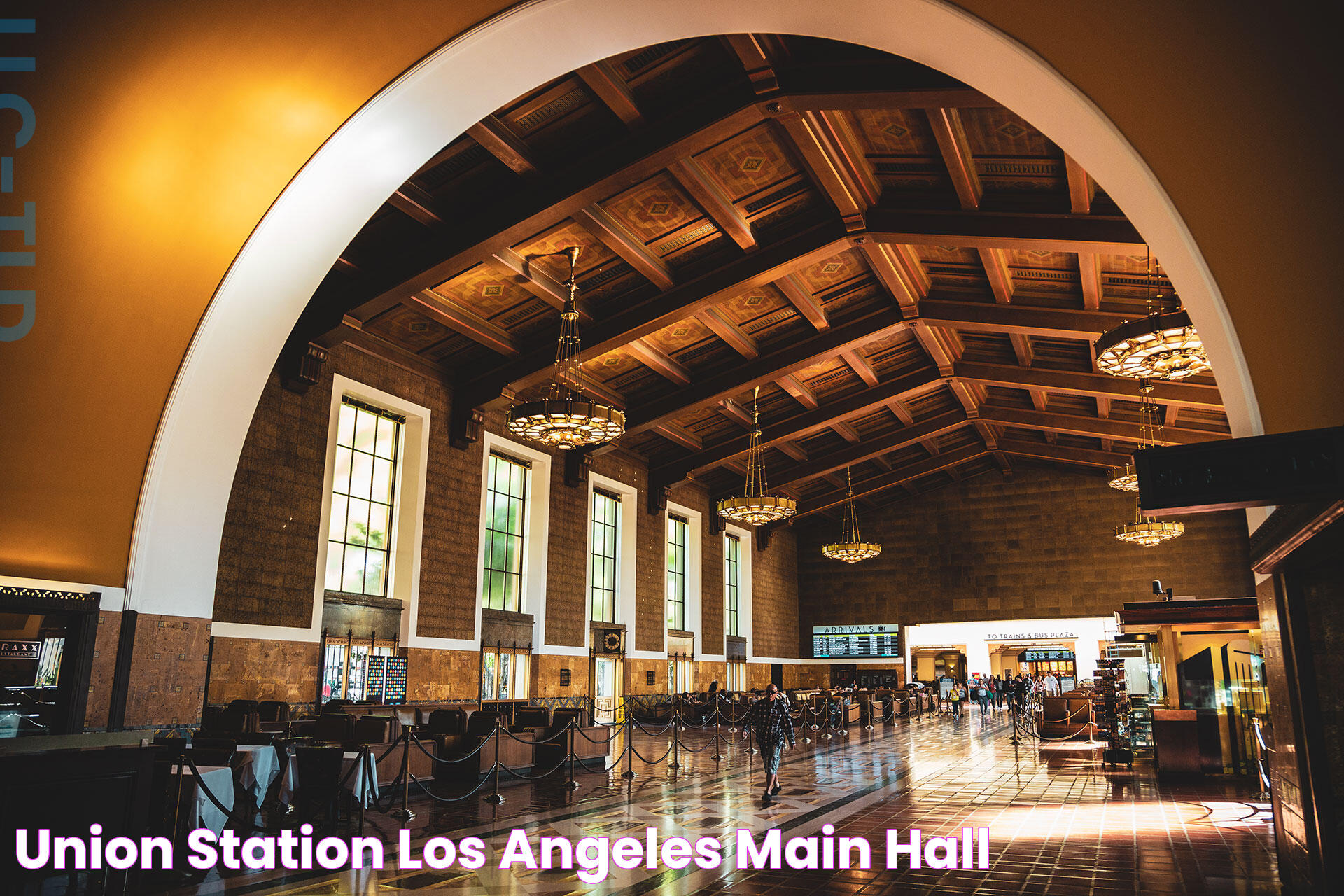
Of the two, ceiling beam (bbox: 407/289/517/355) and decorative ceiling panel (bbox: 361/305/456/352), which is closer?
ceiling beam (bbox: 407/289/517/355)

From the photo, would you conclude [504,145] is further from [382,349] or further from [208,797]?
[208,797]

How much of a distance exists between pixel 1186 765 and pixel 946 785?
9.78 feet

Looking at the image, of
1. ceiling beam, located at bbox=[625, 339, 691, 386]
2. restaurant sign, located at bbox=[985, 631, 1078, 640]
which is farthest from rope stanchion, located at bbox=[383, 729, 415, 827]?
restaurant sign, located at bbox=[985, 631, 1078, 640]

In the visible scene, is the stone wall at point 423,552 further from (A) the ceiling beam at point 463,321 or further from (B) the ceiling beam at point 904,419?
(B) the ceiling beam at point 904,419

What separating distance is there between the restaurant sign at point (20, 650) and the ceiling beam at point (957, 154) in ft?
28.4

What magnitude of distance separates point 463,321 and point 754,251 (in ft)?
14.2

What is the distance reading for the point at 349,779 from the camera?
6.86 metres

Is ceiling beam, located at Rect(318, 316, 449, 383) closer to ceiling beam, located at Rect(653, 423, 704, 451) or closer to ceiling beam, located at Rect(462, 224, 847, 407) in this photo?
ceiling beam, located at Rect(462, 224, 847, 407)

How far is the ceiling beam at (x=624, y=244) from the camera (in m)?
10.4

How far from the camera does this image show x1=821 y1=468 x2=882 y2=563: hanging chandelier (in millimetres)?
22266

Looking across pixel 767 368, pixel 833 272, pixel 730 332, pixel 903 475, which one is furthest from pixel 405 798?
pixel 903 475

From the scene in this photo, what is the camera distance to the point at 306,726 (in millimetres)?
9656

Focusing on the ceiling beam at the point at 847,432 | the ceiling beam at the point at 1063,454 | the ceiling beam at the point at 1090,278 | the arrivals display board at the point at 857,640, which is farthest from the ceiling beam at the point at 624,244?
the arrivals display board at the point at 857,640

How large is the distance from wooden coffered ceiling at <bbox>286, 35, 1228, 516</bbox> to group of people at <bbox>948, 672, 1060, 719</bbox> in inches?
229
